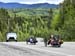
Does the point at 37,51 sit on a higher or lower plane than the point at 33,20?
higher

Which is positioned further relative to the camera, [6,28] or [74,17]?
[6,28]

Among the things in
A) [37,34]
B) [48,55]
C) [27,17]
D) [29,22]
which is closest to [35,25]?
[29,22]

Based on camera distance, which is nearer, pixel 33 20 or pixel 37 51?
pixel 37 51

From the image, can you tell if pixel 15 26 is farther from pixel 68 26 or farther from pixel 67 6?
pixel 68 26

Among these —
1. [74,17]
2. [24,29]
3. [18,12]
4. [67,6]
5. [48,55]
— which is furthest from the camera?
[18,12]

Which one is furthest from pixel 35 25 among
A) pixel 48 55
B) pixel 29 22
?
pixel 48 55

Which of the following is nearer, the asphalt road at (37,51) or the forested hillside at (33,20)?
the asphalt road at (37,51)

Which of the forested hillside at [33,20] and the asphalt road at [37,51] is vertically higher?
the asphalt road at [37,51]

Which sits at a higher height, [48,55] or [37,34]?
[48,55]

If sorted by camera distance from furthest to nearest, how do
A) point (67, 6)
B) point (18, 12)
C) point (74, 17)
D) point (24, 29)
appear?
point (18, 12) → point (24, 29) → point (67, 6) → point (74, 17)

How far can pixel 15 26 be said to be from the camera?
127 metres

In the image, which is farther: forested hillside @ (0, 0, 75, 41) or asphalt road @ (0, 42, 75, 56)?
forested hillside @ (0, 0, 75, 41)

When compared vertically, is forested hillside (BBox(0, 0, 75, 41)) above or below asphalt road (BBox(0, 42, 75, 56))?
below

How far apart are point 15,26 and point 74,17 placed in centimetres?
4385
